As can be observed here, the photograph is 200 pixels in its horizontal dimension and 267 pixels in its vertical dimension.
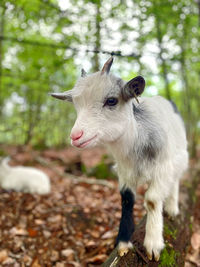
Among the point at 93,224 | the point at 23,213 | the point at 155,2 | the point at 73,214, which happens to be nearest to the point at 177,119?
the point at 155,2

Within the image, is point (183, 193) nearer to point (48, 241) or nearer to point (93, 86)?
point (48, 241)

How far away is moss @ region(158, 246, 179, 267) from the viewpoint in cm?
236

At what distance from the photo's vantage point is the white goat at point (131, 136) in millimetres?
1828

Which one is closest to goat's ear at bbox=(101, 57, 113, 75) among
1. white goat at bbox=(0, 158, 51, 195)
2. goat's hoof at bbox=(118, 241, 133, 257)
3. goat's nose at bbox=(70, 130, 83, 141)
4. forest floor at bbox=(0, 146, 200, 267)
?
goat's nose at bbox=(70, 130, 83, 141)

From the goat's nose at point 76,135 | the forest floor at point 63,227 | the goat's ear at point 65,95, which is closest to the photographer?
the goat's nose at point 76,135

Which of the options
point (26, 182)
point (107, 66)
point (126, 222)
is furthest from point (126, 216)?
point (26, 182)

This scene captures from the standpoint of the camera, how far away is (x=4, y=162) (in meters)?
6.16

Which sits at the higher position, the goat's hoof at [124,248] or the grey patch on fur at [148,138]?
the grey patch on fur at [148,138]

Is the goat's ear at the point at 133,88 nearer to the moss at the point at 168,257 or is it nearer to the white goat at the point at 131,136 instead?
the white goat at the point at 131,136

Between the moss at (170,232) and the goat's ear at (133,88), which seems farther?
the moss at (170,232)

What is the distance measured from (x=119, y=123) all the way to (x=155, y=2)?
9.98ft

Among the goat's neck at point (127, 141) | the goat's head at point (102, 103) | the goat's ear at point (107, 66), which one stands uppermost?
the goat's ear at point (107, 66)

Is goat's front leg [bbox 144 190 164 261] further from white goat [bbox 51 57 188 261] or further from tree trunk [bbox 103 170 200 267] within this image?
tree trunk [bbox 103 170 200 267]

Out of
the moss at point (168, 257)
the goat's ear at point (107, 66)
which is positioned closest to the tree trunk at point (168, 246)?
the moss at point (168, 257)
